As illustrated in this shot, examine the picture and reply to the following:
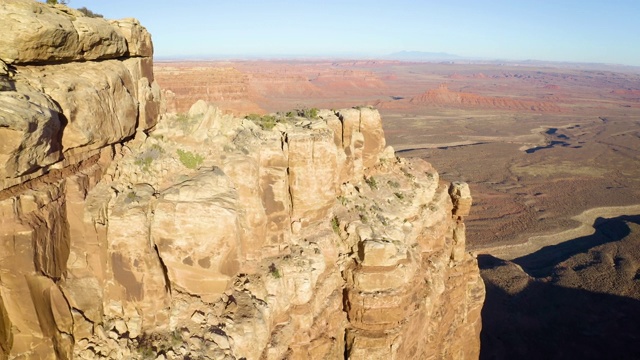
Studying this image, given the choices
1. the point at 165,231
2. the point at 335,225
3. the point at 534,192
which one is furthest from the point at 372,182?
the point at 534,192

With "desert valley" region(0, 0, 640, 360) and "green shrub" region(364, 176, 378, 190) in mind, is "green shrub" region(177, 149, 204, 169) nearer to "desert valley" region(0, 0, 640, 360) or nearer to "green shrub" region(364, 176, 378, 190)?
"desert valley" region(0, 0, 640, 360)

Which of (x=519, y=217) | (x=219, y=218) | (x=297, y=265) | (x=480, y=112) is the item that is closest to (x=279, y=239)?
(x=297, y=265)

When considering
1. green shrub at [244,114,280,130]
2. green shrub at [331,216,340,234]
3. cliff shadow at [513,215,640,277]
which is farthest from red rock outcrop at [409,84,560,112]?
green shrub at [331,216,340,234]

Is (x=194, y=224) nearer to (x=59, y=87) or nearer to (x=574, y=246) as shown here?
(x=59, y=87)

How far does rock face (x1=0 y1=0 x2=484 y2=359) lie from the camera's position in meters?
6.83

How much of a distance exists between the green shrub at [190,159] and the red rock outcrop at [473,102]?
13891 centimetres

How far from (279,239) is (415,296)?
5.00m

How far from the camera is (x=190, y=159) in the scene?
9.80 meters

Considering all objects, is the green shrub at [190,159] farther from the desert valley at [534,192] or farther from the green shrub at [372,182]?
the desert valley at [534,192]

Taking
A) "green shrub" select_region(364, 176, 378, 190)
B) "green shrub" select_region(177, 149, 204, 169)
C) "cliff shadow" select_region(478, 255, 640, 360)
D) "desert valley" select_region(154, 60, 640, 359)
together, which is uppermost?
"green shrub" select_region(177, 149, 204, 169)

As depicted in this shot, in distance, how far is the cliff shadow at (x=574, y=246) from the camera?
119 ft

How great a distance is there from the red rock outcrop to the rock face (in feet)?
448

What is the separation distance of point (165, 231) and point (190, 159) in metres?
2.17

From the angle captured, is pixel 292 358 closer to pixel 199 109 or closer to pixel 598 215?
pixel 199 109
